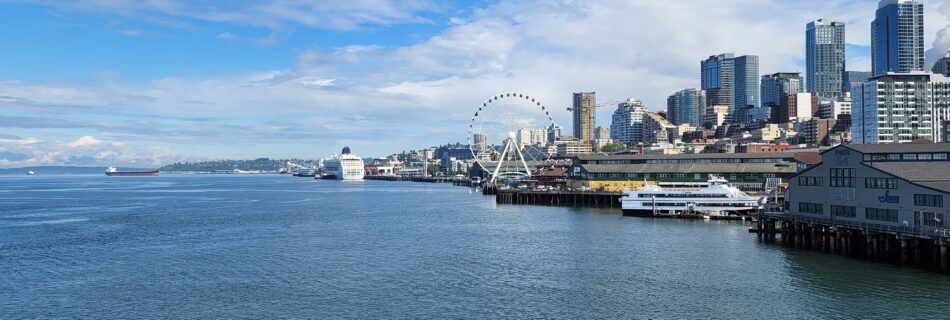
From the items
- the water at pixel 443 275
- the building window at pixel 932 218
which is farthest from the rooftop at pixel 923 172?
the water at pixel 443 275

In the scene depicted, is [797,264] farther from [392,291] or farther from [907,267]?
[392,291]

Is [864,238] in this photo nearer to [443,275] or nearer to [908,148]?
[908,148]

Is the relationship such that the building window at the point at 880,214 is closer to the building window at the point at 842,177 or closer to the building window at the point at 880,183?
the building window at the point at 880,183

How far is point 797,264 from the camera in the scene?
5228cm

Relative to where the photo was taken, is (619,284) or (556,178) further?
(556,178)

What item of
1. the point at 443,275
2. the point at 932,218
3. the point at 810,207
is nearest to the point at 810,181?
the point at 810,207

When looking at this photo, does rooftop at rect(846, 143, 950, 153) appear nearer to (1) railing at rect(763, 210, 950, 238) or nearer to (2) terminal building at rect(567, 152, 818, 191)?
(1) railing at rect(763, 210, 950, 238)

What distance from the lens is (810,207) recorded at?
63688 mm

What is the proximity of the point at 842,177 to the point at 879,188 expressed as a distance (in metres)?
4.75

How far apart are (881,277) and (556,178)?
349 ft

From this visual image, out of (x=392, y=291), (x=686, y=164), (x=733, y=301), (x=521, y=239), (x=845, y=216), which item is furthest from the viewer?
(x=686, y=164)

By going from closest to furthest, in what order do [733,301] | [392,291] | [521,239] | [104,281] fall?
[733,301] → [392,291] → [104,281] → [521,239]

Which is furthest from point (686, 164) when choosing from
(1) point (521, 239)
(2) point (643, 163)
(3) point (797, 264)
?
(3) point (797, 264)

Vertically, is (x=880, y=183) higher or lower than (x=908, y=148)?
lower
